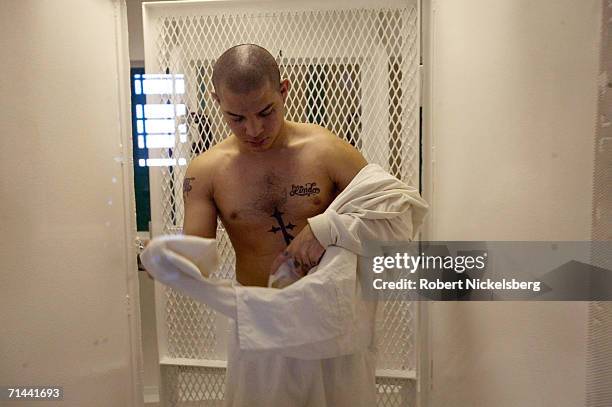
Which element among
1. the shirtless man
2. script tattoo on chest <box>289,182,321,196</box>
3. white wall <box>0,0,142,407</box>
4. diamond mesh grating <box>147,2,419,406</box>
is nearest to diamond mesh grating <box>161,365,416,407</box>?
diamond mesh grating <box>147,2,419,406</box>

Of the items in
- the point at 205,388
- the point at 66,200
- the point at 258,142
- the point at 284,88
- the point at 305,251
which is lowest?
the point at 205,388

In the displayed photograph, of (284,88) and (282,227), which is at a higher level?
(284,88)

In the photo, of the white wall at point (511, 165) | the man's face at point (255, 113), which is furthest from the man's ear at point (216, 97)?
the white wall at point (511, 165)

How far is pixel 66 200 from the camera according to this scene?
3.13ft

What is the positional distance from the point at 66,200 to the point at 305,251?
55cm

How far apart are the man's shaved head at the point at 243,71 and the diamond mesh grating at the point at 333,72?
0.53 ft

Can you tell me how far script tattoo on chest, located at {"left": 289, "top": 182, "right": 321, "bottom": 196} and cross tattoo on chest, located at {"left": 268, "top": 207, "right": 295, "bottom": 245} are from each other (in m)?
0.05

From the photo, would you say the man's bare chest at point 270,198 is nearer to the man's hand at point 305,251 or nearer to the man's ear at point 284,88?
the man's hand at point 305,251

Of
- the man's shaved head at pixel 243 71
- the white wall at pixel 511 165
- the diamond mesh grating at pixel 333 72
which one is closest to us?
the white wall at pixel 511 165

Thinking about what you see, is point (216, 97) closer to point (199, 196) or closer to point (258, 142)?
point (258, 142)

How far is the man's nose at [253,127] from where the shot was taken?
83 centimetres

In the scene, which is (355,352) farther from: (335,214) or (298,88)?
(298,88)

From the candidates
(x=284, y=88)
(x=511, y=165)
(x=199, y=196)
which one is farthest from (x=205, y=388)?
(x=511, y=165)

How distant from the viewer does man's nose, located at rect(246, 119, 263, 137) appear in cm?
83
